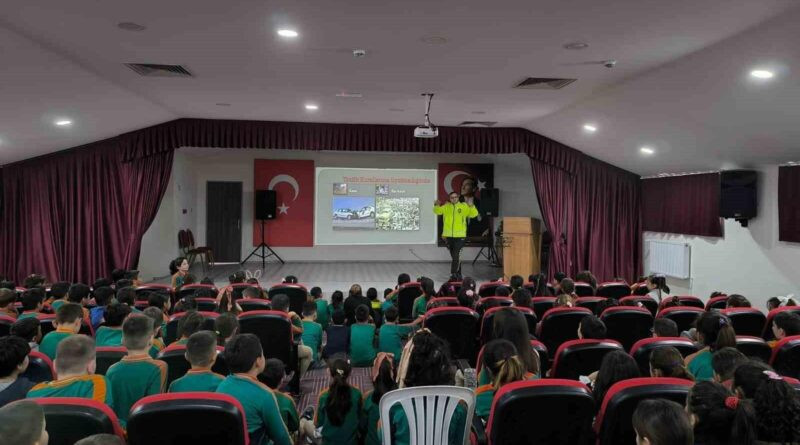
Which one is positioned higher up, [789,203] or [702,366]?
[789,203]

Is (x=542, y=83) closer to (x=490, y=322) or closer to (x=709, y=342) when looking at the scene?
(x=490, y=322)

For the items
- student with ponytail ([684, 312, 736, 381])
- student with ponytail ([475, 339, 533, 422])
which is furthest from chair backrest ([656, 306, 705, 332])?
student with ponytail ([475, 339, 533, 422])

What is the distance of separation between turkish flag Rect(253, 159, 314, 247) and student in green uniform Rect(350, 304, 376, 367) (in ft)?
29.2

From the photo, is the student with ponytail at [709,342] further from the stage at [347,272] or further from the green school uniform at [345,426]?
the stage at [347,272]

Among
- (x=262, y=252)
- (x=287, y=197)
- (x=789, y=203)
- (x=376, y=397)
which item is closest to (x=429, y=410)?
(x=376, y=397)

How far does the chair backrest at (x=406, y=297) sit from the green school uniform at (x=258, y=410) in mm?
3792

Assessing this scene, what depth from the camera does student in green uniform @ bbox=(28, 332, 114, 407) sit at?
2184mm

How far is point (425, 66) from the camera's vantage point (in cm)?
538

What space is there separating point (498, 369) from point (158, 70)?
5.22 meters

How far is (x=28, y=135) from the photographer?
7082 mm

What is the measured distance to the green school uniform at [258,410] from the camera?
2.16 meters

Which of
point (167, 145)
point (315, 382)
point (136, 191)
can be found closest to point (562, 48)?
point (315, 382)

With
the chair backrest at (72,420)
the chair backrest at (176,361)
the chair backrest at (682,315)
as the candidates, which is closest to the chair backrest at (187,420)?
the chair backrest at (72,420)

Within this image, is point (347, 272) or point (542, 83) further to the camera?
point (347, 272)
